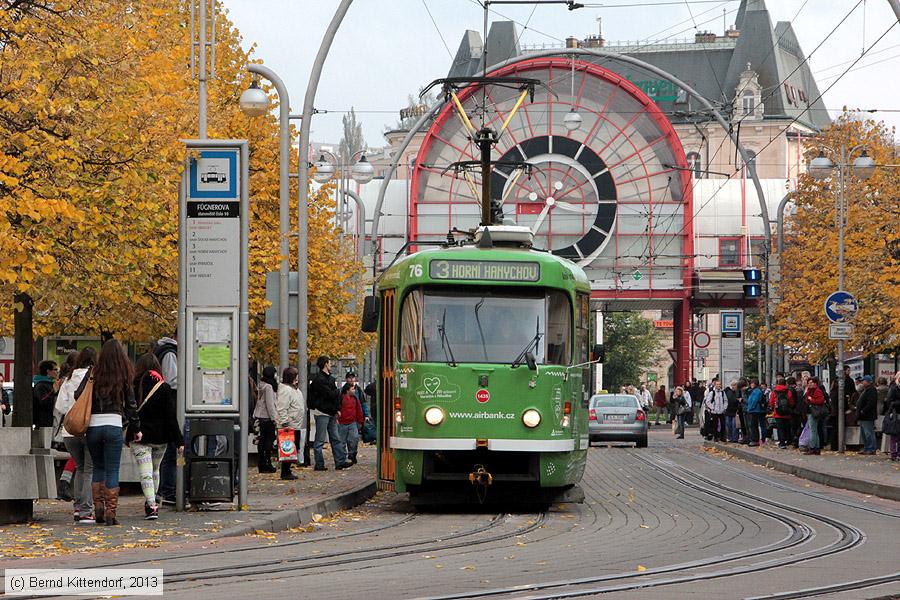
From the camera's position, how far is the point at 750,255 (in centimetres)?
8012

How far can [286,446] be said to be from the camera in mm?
23141

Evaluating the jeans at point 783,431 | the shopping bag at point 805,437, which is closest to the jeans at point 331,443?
the shopping bag at point 805,437

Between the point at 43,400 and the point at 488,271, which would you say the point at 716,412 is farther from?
the point at 488,271

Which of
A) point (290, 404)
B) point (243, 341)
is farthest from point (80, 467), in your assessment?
point (290, 404)

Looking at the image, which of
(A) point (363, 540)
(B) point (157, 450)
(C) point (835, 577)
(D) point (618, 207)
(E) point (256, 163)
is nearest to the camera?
(C) point (835, 577)

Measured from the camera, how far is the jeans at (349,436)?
89.2ft

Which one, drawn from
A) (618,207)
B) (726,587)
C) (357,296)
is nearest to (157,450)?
(726,587)

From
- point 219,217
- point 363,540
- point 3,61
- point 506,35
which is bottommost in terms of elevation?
point 363,540

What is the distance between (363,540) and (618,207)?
61982mm

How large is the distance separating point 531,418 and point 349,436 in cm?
963

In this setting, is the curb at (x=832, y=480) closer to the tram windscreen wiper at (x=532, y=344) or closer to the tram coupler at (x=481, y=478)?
the tram windscreen wiper at (x=532, y=344)

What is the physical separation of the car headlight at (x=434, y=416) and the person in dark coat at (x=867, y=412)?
1668cm

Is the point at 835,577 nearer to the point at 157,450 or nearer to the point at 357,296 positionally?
the point at 157,450

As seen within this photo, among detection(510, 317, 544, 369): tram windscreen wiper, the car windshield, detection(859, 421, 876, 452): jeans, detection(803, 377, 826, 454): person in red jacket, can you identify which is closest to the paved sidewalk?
detection(510, 317, 544, 369): tram windscreen wiper
